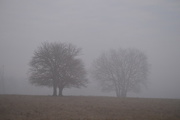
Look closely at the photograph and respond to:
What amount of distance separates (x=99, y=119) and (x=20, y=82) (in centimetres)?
8431

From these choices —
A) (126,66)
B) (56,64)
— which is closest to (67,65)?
(56,64)

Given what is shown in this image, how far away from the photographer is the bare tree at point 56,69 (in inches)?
1264

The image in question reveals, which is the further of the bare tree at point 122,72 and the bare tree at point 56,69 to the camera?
the bare tree at point 122,72

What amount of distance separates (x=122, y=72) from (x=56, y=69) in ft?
57.2

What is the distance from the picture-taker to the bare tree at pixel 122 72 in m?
41.7

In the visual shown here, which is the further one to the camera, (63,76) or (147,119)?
(63,76)

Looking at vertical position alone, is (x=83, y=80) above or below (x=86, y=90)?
above

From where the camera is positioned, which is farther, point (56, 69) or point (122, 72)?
Answer: point (122, 72)

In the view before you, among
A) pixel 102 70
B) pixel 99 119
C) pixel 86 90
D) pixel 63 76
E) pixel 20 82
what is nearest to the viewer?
pixel 99 119

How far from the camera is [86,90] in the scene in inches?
2960

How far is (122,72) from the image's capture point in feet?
138

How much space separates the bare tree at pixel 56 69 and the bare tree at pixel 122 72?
9811 mm

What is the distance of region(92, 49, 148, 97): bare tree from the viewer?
4166 centimetres

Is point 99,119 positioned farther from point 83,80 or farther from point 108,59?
point 108,59
